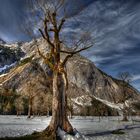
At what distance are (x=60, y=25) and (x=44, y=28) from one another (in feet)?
6.39

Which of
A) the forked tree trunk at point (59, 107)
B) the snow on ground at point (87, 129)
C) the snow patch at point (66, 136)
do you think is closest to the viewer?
the snow patch at point (66, 136)

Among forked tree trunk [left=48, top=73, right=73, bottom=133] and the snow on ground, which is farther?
the snow on ground

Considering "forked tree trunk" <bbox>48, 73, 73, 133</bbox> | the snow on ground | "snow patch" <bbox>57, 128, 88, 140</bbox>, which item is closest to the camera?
"snow patch" <bbox>57, 128, 88, 140</bbox>

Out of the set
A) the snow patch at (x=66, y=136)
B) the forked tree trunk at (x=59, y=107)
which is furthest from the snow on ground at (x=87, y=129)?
the forked tree trunk at (x=59, y=107)

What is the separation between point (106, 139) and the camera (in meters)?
28.2

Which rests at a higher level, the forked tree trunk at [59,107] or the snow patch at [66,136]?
the forked tree trunk at [59,107]

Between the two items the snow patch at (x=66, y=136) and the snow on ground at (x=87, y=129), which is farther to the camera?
the snow on ground at (x=87, y=129)

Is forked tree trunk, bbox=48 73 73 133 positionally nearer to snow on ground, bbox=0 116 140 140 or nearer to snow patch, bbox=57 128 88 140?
snow patch, bbox=57 128 88 140

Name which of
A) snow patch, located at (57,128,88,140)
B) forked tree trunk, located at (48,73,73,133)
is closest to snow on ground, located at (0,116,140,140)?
snow patch, located at (57,128,88,140)

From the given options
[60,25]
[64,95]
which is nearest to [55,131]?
[64,95]

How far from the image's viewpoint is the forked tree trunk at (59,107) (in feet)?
91.1

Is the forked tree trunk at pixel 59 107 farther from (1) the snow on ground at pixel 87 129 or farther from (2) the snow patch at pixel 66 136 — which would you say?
(1) the snow on ground at pixel 87 129

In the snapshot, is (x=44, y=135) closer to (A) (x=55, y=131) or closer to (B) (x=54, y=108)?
(A) (x=55, y=131)

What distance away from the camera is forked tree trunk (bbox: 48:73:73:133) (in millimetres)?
27781
